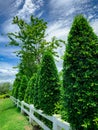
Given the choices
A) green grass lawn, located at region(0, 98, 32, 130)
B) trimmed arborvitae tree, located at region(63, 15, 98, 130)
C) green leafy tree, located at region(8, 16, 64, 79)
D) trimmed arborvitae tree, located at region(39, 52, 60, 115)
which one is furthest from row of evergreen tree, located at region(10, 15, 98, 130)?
green leafy tree, located at region(8, 16, 64, 79)

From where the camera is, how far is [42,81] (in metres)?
10.0

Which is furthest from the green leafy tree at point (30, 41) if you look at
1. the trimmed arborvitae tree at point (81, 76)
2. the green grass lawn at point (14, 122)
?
the trimmed arborvitae tree at point (81, 76)

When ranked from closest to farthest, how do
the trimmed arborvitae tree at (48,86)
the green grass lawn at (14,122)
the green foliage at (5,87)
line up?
1. the trimmed arborvitae tree at (48,86)
2. the green grass lawn at (14,122)
3. the green foliage at (5,87)

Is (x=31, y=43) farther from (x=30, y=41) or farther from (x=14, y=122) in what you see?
(x=14, y=122)

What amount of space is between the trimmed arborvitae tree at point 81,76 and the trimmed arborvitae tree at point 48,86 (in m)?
3.91

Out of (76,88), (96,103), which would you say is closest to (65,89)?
(76,88)

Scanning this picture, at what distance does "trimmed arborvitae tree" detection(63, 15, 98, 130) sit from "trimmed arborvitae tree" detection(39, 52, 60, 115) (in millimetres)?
3907

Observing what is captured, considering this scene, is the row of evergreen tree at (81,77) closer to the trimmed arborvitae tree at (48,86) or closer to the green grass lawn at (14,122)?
the trimmed arborvitae tree at (48,86)

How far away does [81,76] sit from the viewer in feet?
17.9

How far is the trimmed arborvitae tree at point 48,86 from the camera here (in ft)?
31.3

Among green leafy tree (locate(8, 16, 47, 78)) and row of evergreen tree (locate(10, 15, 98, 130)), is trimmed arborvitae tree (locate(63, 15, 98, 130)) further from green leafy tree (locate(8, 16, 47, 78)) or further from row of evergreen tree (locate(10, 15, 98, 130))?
green leafy tree (locate(8, 16, 47, 78))

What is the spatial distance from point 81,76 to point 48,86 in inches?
175

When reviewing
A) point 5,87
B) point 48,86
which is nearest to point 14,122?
point 48,86

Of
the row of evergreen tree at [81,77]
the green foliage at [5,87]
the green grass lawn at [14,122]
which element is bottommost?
the green grass lawn at [14,122]
